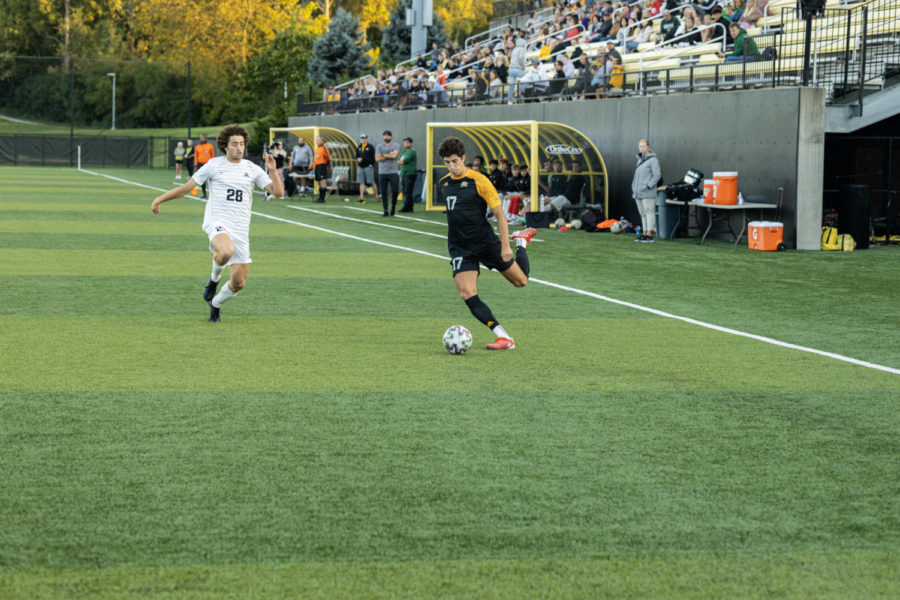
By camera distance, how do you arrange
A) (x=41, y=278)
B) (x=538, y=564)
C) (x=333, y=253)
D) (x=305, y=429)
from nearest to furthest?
(x=538, y=564) → (x=305, y=429) → (x=41, y=278) → (x=333, y=253)

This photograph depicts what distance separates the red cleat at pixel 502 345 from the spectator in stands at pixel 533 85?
20.6 metres

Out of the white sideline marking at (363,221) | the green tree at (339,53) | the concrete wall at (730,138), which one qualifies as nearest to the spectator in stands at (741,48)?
the concrete wall at (730,138)

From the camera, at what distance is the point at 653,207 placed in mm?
23344

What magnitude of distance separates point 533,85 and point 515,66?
6.33 metres

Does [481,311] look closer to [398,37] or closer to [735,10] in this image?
[735,10]

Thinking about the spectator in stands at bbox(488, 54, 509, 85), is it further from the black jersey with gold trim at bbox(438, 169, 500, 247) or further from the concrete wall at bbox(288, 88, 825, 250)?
the black jersey with gold trim at bbox(438, 169, 500, 247)

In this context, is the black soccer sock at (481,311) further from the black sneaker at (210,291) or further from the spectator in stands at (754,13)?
the spectator in stands at (754,13)

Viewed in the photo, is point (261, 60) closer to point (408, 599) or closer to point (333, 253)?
point (333, 253)

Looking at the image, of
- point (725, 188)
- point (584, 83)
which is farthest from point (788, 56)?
point (584, 83)

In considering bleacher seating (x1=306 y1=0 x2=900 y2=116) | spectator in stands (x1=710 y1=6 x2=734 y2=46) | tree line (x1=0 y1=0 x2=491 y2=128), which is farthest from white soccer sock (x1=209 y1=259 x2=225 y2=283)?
tree line (x1=0 y1=0 x2=491 y2=128)

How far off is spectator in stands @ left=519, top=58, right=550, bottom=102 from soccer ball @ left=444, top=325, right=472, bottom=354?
21.0m

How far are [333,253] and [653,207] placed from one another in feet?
23.1

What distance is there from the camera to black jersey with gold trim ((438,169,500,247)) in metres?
10.2

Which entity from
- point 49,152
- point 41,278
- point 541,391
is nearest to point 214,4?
point 49,152
